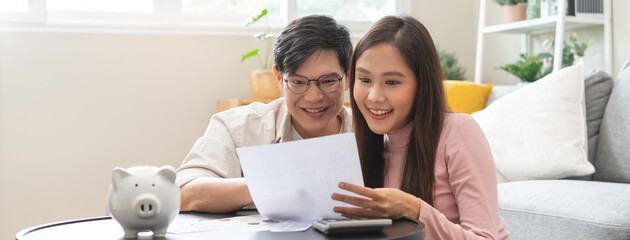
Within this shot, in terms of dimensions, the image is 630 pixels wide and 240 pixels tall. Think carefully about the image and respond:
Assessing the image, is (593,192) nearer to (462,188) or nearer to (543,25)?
(462,188)

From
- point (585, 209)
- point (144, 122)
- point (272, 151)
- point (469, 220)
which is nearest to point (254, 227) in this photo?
point (272, 151)

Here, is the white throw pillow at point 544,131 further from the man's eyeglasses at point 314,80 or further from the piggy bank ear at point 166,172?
the piggy bank ear at point 166,172

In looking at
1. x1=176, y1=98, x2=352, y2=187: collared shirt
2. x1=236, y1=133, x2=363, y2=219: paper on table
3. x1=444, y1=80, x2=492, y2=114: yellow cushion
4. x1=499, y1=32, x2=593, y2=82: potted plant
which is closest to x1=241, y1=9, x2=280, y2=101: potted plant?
x1=444, y1=80, x2=492, y2=114: yellow cushion

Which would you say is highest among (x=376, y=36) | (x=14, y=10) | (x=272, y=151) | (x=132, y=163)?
(x=14, y=10)

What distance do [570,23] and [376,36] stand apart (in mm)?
2046

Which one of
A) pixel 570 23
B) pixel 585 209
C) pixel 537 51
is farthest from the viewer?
pixel 537 51

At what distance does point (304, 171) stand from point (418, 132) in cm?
36

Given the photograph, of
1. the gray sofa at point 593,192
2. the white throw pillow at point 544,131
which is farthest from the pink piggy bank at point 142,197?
the white throw pillow at point 544,131

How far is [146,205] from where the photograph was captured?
0.96 meters

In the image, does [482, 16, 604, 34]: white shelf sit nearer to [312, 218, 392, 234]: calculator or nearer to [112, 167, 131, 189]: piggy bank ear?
[312, 218, 392, 234]: calculator

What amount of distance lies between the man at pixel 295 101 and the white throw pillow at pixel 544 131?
106cm

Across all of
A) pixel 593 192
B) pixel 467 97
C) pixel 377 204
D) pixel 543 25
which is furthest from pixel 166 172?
pixel 543 25

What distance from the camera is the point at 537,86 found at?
8.23 feet

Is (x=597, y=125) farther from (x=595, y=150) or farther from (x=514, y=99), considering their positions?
(x=514, y=99)
